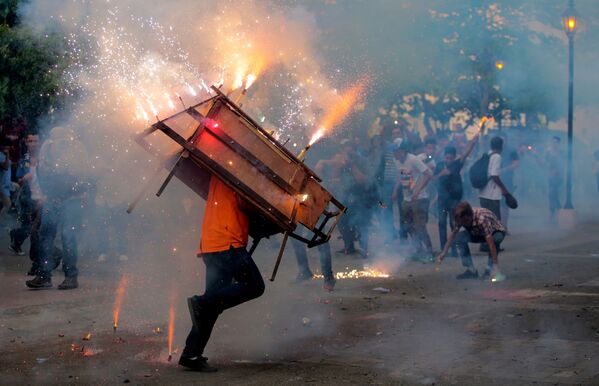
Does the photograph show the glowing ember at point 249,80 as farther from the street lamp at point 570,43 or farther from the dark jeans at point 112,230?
the street lamp at point 570,43

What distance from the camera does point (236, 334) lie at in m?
7.65

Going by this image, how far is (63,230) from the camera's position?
10008mm

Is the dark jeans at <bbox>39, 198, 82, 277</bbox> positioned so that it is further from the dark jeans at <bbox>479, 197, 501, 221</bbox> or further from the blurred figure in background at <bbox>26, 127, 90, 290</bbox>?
the dark jeans at <bbox>479, 197, 501, 221</bbox>

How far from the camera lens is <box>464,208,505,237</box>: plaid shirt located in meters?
10.5

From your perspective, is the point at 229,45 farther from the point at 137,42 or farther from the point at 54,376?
the point at 54,376

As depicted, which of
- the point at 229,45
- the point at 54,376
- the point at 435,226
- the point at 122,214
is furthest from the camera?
the point at 435,226

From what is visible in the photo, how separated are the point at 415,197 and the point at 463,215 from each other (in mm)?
2372

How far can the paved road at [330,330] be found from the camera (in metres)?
6.28

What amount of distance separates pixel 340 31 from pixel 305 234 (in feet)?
8.32

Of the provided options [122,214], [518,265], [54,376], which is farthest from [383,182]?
[54,376]

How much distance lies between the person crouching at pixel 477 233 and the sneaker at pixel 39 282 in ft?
14.2

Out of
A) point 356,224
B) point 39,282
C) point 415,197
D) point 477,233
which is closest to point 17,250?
point 39,282

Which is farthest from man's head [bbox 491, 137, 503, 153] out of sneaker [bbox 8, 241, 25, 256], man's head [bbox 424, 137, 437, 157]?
sneaker [bbox 8, 241, 25, 256]

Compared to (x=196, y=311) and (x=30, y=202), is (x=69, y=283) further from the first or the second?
(x=196, y=311)
